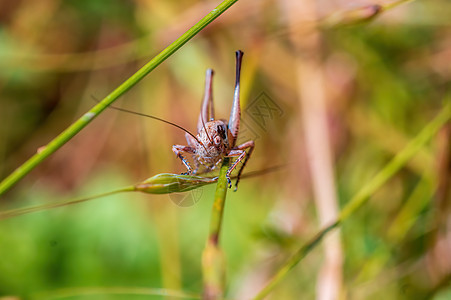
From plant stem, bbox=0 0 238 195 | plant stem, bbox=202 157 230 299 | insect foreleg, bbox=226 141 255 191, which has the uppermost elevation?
plant stem, bbox=0 0 238 195

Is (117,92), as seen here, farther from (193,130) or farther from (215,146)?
(193,130)

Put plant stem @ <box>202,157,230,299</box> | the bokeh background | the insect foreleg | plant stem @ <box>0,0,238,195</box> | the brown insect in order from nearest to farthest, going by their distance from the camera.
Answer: plant stem @ <box>202,157,230,299</box>, plant stem @ <box>0,0,238,195</box>, the insect foreleg, the brown insect, the bokeh background

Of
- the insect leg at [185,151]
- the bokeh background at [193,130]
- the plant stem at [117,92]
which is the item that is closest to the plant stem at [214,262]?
the plant stem at [117,92]

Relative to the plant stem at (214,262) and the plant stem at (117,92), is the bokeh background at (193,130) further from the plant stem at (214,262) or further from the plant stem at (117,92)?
the plant stem at (214,262)

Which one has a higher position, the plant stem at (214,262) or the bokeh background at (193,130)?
the bokeh background at (193,130)

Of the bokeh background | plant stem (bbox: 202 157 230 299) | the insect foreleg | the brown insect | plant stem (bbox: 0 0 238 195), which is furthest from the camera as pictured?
the bokeh background

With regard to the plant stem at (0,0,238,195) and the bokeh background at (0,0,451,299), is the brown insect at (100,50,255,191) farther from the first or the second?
the bokeh background at (0,0,451,299)

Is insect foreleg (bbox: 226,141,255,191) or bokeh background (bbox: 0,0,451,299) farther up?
bokeh background (bbox: 0,0,451,299)

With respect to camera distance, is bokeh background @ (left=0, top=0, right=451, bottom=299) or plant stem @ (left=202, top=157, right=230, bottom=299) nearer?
plant stem @ (left=202, top=157, right=230, bottom=299)

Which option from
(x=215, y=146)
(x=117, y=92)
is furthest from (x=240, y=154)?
(x=117, y=92)

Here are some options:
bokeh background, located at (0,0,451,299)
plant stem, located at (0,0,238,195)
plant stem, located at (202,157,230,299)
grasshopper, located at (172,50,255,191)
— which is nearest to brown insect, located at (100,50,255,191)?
grasshopper, located at (172,50,255,191)
